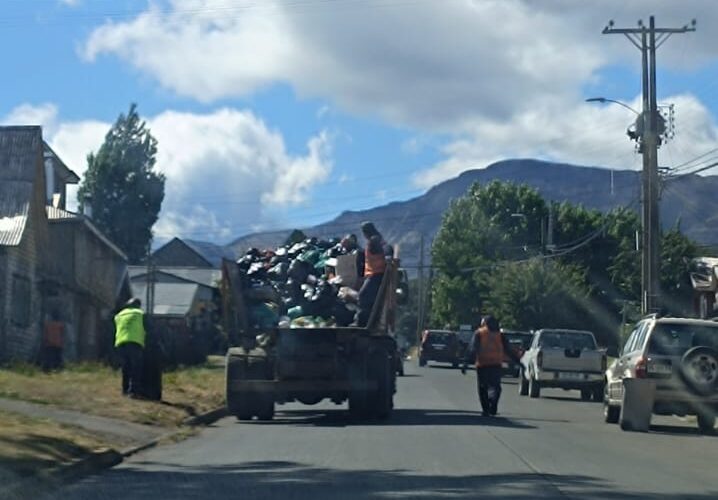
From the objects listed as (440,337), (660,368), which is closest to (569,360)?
(660,368)

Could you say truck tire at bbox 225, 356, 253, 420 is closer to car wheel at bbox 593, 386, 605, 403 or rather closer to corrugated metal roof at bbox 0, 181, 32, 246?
car wheel at bbox 593, 386, 605, 403

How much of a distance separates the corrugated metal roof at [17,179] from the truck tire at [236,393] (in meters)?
15.2

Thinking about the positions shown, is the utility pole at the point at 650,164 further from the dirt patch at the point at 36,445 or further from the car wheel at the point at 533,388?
the dirt patch at the point at 36,445

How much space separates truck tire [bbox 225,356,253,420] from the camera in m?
22.0

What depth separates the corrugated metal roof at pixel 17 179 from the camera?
36406 millimetres

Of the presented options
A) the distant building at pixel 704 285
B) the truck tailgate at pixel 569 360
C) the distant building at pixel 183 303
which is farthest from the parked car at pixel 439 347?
the truck tailgate at pixel 569 360

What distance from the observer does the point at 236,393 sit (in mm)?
22188

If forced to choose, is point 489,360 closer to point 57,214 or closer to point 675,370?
point 675,370

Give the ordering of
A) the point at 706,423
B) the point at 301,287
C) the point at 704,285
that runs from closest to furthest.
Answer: the point at 706,423
the point at 301,287
the point at 704,285

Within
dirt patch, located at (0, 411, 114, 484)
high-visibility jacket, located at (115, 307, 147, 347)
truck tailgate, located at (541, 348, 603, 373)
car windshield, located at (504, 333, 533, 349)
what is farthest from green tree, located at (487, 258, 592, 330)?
dirt patch, located at (0, 411, 114, 484)

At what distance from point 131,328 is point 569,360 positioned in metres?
13.0

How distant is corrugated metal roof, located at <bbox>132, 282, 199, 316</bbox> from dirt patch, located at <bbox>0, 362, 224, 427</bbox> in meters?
32.4

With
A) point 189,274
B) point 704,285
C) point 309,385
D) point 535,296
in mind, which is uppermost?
point 189,274

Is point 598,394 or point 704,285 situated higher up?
point 704,285
